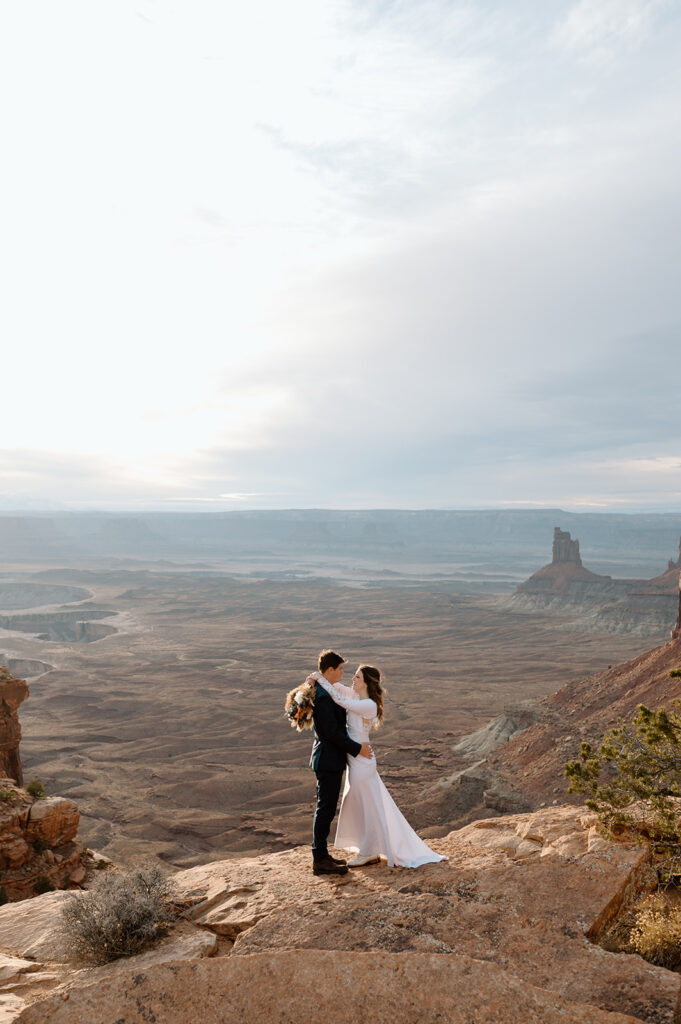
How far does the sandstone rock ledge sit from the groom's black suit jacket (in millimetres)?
898

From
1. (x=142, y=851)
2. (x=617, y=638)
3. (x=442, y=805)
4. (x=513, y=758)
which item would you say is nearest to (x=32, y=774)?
(x=142, y=851)

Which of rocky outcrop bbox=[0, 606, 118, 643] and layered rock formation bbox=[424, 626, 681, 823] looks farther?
rocky outcrop bbox=[0, 606, 118, 643]

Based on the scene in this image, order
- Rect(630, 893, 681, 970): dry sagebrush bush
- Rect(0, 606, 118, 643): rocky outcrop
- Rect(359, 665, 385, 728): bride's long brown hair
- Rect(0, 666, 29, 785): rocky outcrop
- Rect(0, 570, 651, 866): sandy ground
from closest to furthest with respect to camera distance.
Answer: Rect(630, 893, 681, 970): dry sagebrush bush → Rect(359, 665, 385, 728): bride's long brown hair → Rect(0, 666, 29, 785): rocky outcrop → Rect(0, 570, 651, 866): sandy ground → Rect(0, 606, 118, 643): rocky outcrop

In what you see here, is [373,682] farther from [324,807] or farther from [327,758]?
[324,807]

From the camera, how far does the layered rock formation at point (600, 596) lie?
66.9 metres

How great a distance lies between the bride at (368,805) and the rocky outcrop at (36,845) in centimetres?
564

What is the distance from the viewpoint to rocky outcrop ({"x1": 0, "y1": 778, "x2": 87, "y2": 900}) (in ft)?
28.2

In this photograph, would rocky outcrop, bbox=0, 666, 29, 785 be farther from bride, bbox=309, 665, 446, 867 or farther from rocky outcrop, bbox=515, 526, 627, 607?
rocky outcrop, bbox=515, 526, 627, 607

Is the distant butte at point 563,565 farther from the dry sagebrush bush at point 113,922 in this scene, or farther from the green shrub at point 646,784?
the dry sagebrush bush at point 113,922

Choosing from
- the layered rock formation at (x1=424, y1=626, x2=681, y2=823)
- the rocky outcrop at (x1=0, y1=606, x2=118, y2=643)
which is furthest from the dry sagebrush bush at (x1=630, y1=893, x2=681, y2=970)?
the rocky outcrop at (x1=0, y1=606, x2=118, y2=643)

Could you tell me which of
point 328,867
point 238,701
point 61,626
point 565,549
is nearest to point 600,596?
point 565,549

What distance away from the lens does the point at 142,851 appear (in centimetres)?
1892

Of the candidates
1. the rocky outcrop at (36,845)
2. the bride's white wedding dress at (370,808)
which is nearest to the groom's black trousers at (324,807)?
the bride's white wedding dress at (370,808)

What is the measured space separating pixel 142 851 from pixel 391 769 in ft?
37.8
